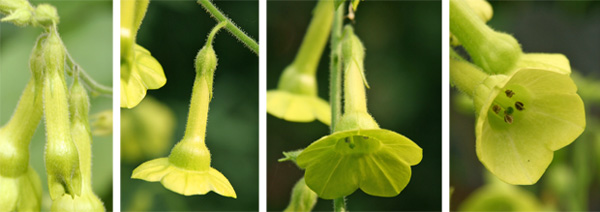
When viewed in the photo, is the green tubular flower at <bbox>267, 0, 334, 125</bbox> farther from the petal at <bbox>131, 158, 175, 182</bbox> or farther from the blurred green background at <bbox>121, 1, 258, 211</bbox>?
the petal at <bbox>131, 158, 175, 182</bbox>

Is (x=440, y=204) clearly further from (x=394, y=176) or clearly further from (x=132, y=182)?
(x=132, y=182)

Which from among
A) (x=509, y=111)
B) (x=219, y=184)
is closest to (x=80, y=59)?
(x=219, y=184)

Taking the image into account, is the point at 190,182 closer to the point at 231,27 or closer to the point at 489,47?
the point at 231,27

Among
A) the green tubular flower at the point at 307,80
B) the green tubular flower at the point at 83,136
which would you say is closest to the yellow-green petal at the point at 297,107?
the green tubular flower at the point at 307,80

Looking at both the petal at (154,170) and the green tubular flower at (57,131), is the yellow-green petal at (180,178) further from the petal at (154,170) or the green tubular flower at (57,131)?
the green tubular flower at (57,131)

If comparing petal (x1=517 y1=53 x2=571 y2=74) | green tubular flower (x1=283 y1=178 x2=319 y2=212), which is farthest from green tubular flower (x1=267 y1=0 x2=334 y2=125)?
petal (x1=517 y1=53 x2=571 y2=74)
